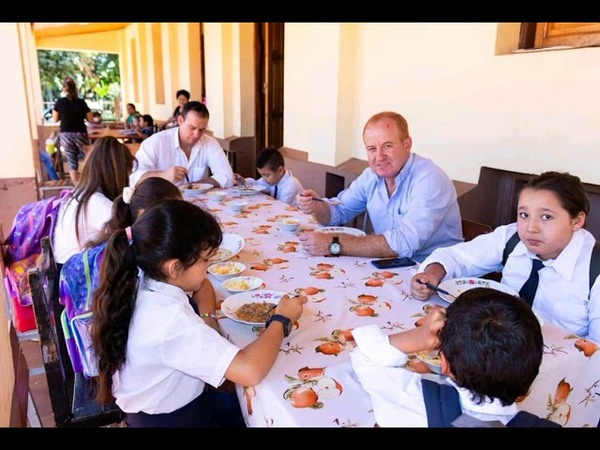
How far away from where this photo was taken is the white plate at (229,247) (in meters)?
1.58

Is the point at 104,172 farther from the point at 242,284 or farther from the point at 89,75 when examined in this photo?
the point at 89,75

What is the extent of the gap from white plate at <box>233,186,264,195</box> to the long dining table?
4.02 feet

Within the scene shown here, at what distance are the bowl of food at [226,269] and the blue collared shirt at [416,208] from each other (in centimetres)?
55

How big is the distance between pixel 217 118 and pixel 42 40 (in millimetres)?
10447

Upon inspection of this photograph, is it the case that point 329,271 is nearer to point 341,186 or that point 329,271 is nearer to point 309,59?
point 341,186

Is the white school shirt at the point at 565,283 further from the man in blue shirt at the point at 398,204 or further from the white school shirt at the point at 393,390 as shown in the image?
the white school shirt at the point at 393,390

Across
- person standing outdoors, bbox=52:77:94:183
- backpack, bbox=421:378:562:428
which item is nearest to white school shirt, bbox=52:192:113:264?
backpack, bbox=421:378:562:428

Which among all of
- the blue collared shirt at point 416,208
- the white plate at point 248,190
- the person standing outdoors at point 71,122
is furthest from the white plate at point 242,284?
the person standing outdoors at point 71,122

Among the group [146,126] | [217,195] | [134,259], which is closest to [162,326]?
[134,259]

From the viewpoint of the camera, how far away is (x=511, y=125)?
8.05 ft

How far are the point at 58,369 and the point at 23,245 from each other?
841mm

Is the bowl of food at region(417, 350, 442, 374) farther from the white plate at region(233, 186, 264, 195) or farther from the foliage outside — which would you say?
the foliage outside
